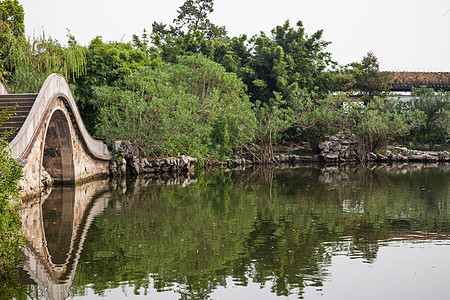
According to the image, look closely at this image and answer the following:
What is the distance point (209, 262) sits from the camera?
8.59 m

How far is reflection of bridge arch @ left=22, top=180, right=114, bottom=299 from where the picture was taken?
304 inches

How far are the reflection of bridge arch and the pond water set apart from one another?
25 mm

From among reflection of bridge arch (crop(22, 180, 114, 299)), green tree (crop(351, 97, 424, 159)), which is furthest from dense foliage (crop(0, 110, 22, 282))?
green tree (crop(351, 97, 424, 159))

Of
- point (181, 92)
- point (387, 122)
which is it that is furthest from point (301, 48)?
point (181, 92)

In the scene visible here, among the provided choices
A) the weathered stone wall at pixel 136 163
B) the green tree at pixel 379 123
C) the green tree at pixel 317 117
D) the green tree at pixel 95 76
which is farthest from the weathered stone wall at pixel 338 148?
the green tree at pixel 95 76

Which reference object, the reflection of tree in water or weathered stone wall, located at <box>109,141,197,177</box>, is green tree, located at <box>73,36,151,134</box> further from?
the reflection of tree in water

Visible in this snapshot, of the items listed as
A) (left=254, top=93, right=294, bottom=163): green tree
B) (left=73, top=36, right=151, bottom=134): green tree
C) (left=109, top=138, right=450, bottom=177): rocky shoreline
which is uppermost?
(left=73, top=36, right=151, bottom=134): green tree

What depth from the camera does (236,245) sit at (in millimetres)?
9859

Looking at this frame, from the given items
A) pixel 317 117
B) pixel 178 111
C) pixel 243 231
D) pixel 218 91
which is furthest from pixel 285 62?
pixel 243 231

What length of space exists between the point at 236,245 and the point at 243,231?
1.40m

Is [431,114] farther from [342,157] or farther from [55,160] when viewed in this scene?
[55,160]

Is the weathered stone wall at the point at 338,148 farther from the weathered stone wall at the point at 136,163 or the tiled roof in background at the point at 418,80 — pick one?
the weathered stone wall at the point at 136,163

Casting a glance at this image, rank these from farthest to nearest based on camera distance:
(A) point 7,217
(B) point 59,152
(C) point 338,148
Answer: (C) point 338,148
(B) point 59,152
(A) point 7,217

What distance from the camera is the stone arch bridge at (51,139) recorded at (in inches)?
582
